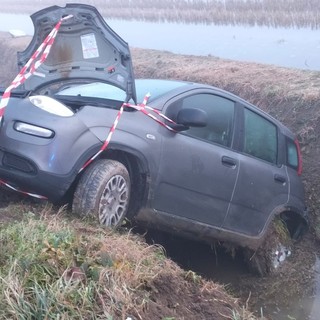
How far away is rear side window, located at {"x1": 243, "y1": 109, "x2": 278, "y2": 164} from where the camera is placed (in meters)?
7.04

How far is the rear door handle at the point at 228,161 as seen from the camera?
655 centimetres

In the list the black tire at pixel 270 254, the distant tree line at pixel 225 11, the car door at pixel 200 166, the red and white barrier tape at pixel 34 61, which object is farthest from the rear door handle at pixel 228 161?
the distant tree line at pixel 225 11

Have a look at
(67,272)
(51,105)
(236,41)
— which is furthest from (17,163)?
(236,41)

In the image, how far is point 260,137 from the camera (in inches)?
287

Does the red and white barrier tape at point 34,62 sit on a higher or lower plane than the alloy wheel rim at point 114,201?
higher

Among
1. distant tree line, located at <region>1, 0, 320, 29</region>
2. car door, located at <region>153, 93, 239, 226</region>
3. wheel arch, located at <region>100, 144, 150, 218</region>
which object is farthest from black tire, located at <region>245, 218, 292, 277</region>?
distant tree line, located at <region>1, 0, 320, 29</region>

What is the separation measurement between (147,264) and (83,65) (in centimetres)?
227

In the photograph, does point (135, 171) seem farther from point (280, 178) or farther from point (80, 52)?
point (280, 178)

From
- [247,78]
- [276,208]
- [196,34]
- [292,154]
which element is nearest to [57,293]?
[276,208]

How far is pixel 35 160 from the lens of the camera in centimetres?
525

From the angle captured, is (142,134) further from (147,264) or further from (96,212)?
(147,264)

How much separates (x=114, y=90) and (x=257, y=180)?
1.78 m

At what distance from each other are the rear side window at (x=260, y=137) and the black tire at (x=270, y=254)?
2.60ft

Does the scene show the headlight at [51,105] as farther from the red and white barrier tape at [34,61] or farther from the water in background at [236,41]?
the water in background at [236,41]
